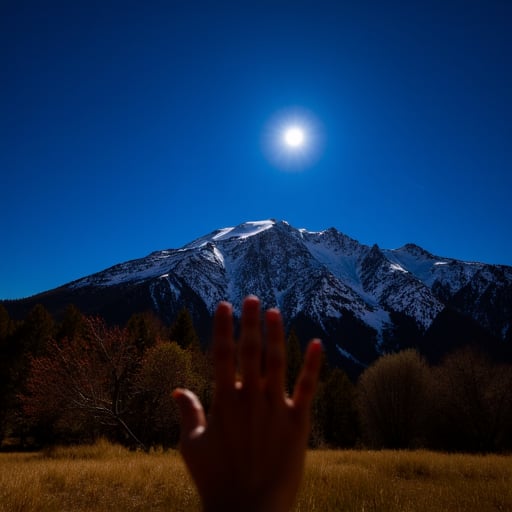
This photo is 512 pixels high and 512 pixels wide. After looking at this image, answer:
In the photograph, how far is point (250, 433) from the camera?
4.52 ft

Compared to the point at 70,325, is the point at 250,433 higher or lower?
lower

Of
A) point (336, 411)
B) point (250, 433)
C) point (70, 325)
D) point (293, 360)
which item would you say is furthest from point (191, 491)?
point (293, 360)

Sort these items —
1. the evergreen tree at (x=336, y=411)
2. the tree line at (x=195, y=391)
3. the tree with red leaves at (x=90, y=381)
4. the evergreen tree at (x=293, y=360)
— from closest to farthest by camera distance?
the tree with red leaves at (x=90, y=381) → the tree line at (x=195, y=391) → the evergreen tree at (x=336, y=411) → the evergreen tree at (x=293, y=360)

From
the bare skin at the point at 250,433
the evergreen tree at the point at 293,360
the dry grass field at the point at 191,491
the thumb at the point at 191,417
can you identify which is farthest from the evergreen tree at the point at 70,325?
the bare skin at the point at 250,433

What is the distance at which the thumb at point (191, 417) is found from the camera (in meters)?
→ 1.52

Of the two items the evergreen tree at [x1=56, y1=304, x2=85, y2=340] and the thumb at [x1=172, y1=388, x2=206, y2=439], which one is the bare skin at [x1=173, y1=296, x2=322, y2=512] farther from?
the evergreen tree at [x1=56, y1=304, x2=85, y2=340]

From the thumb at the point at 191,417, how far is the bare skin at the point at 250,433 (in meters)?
0.07

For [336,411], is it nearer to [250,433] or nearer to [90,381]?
[90,381]

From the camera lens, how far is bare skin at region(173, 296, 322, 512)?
52.8 inches

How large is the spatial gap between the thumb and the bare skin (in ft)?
0.22

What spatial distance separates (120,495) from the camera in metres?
6.62

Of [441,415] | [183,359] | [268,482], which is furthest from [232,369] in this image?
[441,415]

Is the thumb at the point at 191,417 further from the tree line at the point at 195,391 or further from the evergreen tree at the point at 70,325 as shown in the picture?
the evergreen tree at the point at 70,325

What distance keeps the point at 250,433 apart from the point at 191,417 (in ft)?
1.14
